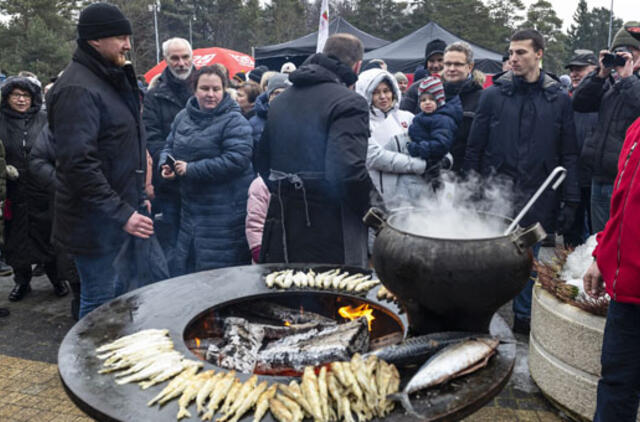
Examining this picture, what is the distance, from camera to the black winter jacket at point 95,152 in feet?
10.2

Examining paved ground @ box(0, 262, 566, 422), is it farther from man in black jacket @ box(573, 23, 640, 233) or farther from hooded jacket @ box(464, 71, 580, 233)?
man in black jacket @ box(573, 23, 640, 233)

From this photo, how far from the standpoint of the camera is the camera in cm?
443

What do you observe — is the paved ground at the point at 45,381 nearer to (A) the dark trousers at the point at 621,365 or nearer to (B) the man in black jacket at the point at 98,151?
(A) the dark trousers at the point at 621,365

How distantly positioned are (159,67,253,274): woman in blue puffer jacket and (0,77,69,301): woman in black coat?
192 cm

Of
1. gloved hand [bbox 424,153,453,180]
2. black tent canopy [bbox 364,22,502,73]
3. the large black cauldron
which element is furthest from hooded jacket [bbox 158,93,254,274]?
black tent canopy [bbox 364,22,502,73]

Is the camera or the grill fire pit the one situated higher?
the camera

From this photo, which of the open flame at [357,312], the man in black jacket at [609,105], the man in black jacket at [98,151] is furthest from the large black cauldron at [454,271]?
the man in black jacket at [609,105]

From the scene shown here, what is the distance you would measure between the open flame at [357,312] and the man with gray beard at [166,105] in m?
2.89

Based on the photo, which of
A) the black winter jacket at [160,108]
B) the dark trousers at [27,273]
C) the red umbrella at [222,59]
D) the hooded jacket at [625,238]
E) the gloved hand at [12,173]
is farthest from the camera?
the red umbrella at [222,59]

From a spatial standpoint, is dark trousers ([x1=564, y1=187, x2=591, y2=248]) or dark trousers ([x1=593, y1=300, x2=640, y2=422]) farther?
dark trousers ([x1=564, y1=187, x2=591, y2=248])

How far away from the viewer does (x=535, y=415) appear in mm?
3422

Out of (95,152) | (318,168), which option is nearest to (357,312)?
(318,168)

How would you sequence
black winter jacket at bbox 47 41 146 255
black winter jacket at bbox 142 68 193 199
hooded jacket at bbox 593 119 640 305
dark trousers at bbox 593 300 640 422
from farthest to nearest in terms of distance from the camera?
black winter jacket at bbox 142 68 193 199 → black winter jacket at bbox 47 41 146 255 → dark trousers at bbox 593 300 640 422 → hooded jacket at bbox 593 119 640 305

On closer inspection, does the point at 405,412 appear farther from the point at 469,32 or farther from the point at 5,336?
the point at 469,32
